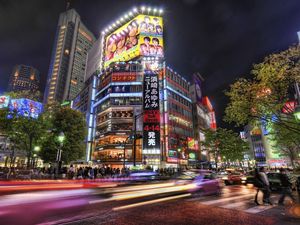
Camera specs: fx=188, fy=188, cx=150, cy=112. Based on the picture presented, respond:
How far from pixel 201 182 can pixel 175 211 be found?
4.31 meters

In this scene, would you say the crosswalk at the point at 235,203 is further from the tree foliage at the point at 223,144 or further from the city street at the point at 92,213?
the tree foliage at the point at 223,144

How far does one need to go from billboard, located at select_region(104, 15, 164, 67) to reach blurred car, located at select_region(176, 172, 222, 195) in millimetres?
54025

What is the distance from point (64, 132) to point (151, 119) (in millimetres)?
20803

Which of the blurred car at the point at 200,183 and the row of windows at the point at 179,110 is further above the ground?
the row of windows at the point at 179,110

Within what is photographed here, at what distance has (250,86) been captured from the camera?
13.8 m

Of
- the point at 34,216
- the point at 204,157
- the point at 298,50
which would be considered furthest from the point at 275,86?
the point at 204,157

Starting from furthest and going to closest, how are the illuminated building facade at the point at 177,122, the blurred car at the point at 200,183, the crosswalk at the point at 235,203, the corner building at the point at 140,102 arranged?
the illuminated building facade at the point at 177,122 → the corner building at the point at 140,102 → the blurred car at the point at 200,183 → the crosswalk at the point at 235,203

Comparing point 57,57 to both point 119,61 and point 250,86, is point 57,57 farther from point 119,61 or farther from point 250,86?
point 250,86

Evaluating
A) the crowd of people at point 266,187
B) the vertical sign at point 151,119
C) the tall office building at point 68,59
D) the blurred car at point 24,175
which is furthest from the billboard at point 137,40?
the tall office building at point 68,59

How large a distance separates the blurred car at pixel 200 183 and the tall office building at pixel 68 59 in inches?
4766

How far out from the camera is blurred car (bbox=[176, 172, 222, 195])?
1095 cm

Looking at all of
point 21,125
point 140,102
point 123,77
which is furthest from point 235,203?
point 123,77

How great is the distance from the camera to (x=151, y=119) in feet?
148

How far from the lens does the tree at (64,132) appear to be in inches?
1137
